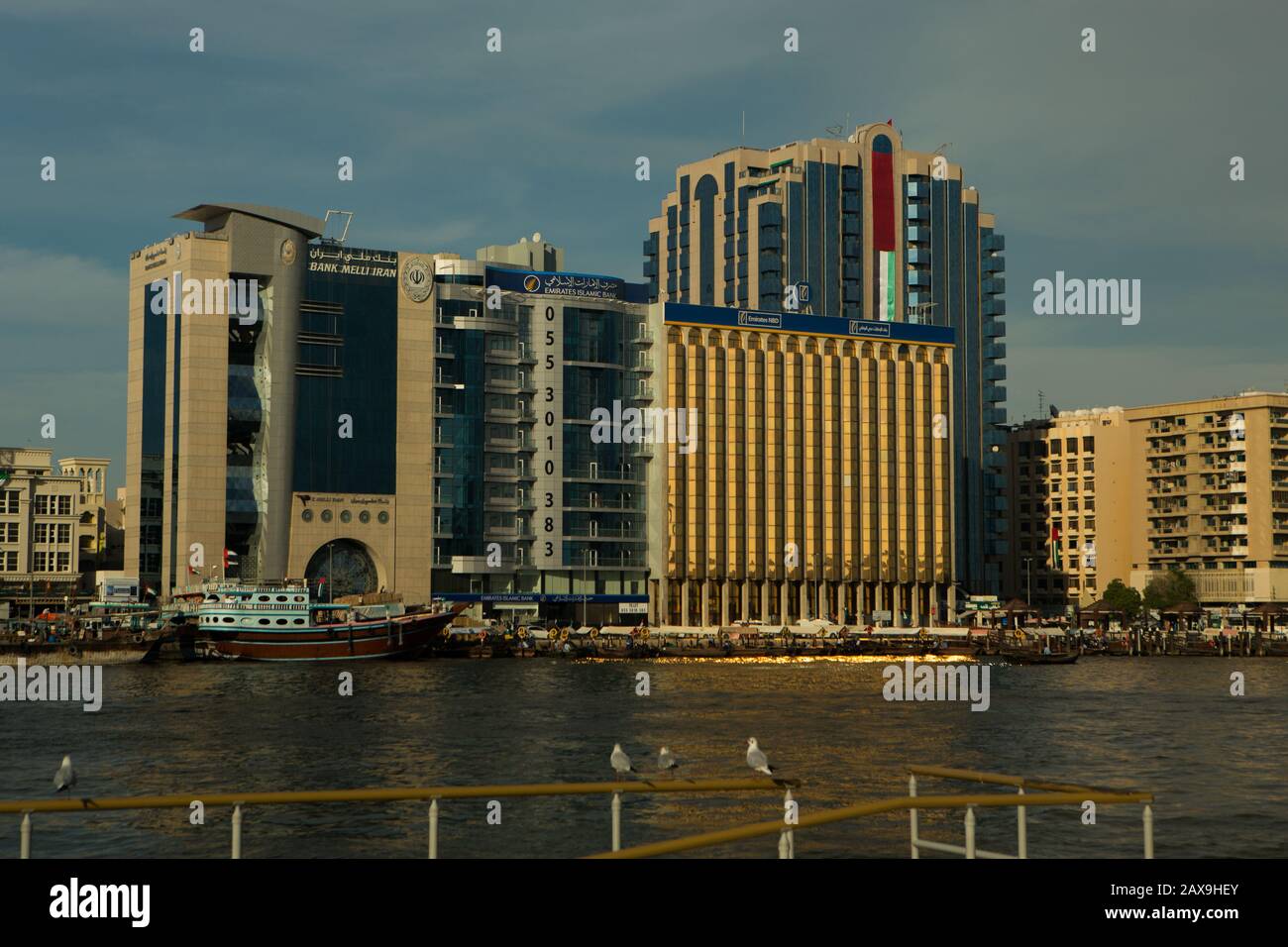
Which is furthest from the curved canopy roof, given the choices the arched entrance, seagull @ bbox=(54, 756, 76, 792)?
seagull @ bbox=(54, 756, 76, 792)

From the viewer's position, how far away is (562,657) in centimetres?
16950

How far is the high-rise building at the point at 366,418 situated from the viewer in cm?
17425

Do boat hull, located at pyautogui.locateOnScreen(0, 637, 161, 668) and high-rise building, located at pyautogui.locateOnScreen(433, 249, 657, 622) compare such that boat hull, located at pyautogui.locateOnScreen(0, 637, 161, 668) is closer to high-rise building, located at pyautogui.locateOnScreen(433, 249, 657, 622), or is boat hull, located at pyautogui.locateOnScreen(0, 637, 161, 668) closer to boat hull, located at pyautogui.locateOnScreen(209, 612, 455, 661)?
boat hull, located at pyautogui.locateOnScreen(209, 612, 455, 661)

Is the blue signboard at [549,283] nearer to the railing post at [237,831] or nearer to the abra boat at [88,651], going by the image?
the abra boat at [88,651]

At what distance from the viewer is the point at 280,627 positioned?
149375mm

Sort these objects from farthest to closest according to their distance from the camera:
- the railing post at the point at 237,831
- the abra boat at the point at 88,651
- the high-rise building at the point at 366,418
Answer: the high-rise building at the point at 366,418, the abra boat at the point at 88,651, the railing post at the point at 237,831

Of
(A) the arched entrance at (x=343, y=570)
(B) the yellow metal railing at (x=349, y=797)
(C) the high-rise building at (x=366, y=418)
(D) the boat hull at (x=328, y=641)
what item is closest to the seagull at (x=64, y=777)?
(B) the yellow metal railing at (x=349, y=797)

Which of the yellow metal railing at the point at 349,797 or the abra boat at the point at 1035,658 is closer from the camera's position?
the yellow metal railing at the point at 349,797

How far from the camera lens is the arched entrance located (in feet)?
582
